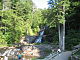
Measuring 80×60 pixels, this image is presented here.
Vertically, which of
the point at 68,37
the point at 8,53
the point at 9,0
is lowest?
the point at 8,53

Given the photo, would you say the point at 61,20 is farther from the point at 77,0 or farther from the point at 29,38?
the point at 29,38

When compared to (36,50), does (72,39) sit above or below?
above

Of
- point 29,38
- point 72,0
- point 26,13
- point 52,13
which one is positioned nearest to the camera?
point 52,13

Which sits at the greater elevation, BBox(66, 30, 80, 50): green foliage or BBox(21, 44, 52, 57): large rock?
BBox(66, 30, 80, 50): green foliage

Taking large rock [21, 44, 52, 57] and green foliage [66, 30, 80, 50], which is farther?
green foliage [66, 30, 80, 50]

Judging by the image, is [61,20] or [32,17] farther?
[32,17]

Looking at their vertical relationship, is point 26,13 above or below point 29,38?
above

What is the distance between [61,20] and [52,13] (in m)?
2.32

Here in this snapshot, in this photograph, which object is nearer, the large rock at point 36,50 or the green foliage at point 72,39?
the large rock at point 36,50

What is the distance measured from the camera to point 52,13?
2348cm

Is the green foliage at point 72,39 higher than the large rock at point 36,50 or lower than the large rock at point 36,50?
higher

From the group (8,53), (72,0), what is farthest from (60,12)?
(8,53)

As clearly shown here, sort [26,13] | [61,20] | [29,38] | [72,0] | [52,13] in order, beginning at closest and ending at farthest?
[61,20] < [52,13] < [72,0] < [29,38] < [26,13]

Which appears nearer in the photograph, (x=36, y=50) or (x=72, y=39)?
(x=72, y=39)
